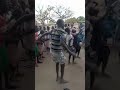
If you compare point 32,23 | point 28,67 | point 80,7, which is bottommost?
point 28,67

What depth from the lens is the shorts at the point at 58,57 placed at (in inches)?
125

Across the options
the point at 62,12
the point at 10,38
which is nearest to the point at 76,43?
the point at 62,12

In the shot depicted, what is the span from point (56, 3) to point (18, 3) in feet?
1.64

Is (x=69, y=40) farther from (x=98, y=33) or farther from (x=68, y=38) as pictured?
(x=98, y=33)

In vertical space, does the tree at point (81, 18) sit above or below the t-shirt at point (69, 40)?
above

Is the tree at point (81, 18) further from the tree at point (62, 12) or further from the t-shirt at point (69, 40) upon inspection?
the t-shirt at point (69, 40)

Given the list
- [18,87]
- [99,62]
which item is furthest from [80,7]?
[18,87]

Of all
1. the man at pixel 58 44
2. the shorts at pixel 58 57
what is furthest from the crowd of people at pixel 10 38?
the shorts at pixel 58 57

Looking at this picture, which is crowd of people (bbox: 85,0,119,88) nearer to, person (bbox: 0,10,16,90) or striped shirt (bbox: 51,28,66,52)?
striped shirt (bbox: 51,28,66,52)

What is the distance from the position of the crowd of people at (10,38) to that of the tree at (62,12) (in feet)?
1.05

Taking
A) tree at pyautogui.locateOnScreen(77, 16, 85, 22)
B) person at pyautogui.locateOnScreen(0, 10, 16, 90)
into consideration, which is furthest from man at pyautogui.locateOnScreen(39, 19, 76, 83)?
person at pyautogui.locateOnScreen(0, 10, 16, 90)

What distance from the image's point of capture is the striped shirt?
3.15 meters

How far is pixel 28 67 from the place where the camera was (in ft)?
10.4

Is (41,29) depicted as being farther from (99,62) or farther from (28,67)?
(99,62)
